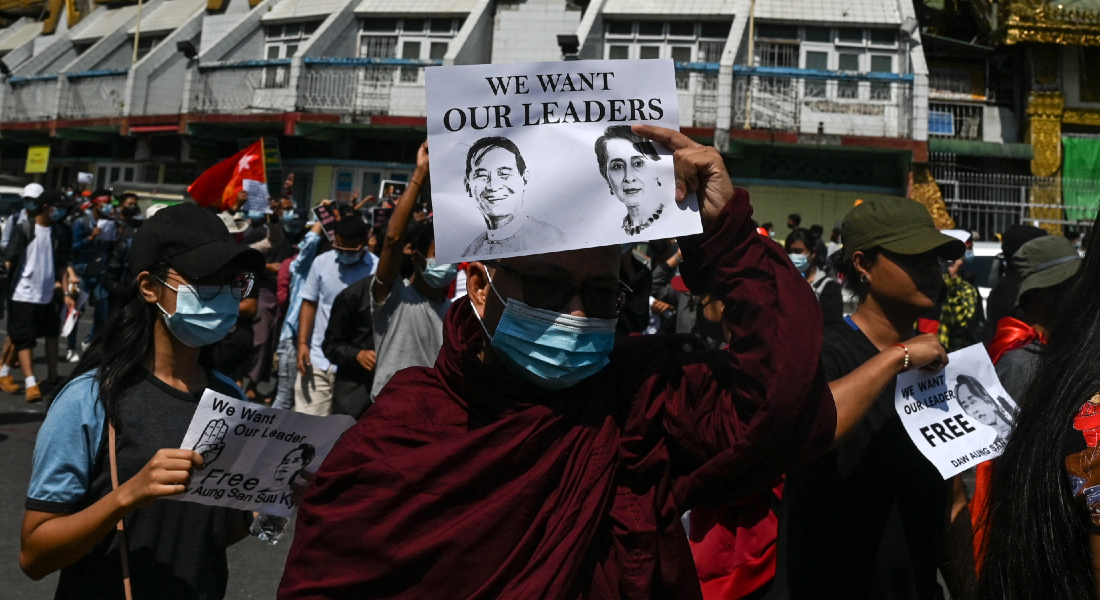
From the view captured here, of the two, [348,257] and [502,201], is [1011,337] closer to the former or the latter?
[502,201]

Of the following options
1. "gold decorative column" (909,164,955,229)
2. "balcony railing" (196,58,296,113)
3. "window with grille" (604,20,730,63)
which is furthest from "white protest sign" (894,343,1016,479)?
"balcony railing" (196,58,296,113)

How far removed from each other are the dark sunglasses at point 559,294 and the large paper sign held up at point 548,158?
133 millimetres

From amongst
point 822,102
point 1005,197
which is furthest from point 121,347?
point 1005,197

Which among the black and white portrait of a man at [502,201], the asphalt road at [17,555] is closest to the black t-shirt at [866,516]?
the black and white portrait of a man at [502,201]

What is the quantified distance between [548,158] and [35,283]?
8794 mm

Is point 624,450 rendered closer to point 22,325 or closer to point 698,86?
point 22,325

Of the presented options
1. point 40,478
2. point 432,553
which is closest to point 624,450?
point 432,553

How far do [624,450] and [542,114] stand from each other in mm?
643

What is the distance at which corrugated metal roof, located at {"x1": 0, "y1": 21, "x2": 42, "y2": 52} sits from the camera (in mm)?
33281

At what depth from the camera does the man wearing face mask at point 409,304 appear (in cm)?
489

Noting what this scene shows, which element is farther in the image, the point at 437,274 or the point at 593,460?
the point at 437,274

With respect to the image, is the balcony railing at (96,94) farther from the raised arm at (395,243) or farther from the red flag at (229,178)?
the raised arm at (395,243)

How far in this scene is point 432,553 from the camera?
1723 mm

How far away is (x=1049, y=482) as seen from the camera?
5.04ft
